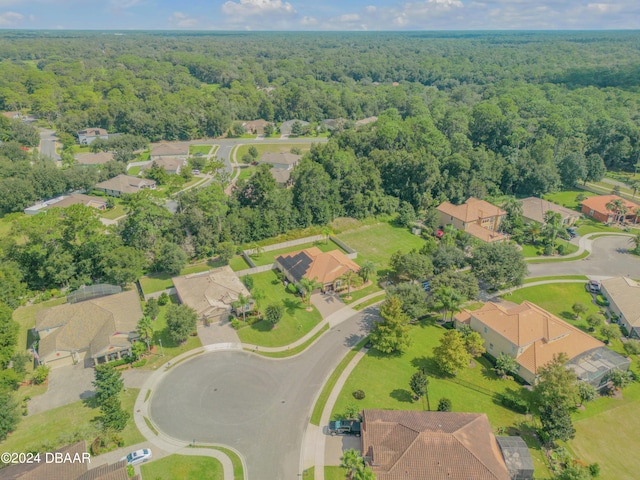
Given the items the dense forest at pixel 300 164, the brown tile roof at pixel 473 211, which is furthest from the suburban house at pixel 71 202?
the brown tile roof at pixel 473 211

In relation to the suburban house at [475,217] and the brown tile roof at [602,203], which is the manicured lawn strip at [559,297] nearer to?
the suburban house at [475,217]

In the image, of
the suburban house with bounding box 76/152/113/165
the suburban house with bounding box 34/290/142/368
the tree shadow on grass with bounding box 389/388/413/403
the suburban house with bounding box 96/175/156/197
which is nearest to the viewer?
the tree shadow on grass with bounding box 389/388/413/403

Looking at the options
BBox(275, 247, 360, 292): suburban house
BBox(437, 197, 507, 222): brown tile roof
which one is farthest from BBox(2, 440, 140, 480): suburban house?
BBox(437, 197, 507, 222): brown tile roof

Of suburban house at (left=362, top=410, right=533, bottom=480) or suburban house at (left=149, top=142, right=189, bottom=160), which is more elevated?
suburban house at (left=362, top=410, right=533, bottom=480)

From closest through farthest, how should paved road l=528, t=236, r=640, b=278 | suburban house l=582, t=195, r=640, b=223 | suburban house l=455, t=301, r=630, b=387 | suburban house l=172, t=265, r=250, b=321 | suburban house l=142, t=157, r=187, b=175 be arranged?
suburban house l=455, t=301, r=630, b=387, suburban house l=172, t=265, r=250, b=321, paved road l=528, t=236, r=640, b=278, suburban house l=582, t=195, r=640, b=223, suburban house l=142, t=157, r=187, b=175

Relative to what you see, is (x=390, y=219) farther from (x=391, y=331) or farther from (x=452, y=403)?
(x=452, y=403)

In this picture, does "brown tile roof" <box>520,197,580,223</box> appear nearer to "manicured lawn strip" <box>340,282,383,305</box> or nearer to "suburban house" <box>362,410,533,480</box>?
"manicured lawn strip" <box>340,282,383,305</box>
